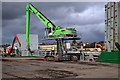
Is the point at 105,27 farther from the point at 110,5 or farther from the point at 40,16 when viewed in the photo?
the point at 40,16

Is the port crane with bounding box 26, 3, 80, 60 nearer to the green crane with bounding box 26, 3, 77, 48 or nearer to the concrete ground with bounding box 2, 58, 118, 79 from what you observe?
the green crane with bounding box 26, 3, 77, 48

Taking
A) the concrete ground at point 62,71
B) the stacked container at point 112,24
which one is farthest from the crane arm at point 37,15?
the stacked container at point 112,24

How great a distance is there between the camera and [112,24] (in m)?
15.1

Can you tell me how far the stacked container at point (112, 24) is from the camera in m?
14.4

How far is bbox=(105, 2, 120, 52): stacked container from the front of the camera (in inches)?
569

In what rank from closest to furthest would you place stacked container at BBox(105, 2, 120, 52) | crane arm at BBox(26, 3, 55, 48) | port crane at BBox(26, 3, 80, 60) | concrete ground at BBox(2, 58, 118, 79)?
concrete ground at BBox(2, 58, 118, 79) → stacked container at BBox(105, 2, 120, 52) → port crane at BBox(26, 3, 80, 60) → crane arm at BBox(26, 3, 55, 48)

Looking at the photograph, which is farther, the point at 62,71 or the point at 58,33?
the point at 58,33

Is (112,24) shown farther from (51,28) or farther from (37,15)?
(37,15)

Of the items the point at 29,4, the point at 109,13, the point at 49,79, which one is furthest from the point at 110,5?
the point at 29,4

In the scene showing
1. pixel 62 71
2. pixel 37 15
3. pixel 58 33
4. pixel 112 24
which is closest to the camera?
pixel 62 71

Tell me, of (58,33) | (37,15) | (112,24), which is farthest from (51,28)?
(112,24)

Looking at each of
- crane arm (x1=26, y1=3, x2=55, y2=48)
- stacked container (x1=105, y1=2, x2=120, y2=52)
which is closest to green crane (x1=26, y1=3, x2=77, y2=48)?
crane arm (x1=26, y1=3, x2=55, y2=48)

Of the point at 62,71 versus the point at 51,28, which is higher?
the point at 51,28

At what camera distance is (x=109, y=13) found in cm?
1547
